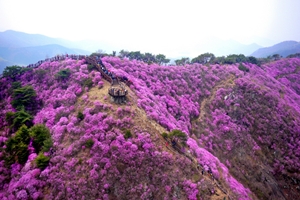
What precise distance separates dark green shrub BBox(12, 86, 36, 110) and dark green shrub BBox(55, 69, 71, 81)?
19.6 feet

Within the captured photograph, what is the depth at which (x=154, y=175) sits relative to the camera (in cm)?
2217

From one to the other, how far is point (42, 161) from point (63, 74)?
2191cm

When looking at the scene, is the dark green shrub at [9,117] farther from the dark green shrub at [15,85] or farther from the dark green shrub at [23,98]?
the dark green shrub at [15,85]

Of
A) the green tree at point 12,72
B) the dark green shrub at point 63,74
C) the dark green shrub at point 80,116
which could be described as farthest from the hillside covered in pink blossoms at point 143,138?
the green tree at point 12,72

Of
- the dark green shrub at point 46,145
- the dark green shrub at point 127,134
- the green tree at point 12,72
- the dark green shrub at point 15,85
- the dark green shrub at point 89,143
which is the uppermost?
the green tree at point 12,72

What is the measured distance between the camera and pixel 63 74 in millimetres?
37125

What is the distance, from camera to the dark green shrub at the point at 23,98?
32.9m

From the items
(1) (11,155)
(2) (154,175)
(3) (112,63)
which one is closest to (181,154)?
(2) (154,175)

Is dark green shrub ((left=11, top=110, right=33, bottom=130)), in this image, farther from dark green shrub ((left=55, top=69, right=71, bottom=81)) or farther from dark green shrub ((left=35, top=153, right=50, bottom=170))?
dark green shrub ((left=35, top=153, right=50, bottom=170))

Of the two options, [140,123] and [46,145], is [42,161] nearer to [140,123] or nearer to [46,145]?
[46,145]

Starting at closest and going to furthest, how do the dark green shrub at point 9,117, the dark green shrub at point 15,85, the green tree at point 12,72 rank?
the dark green shrub at point 9,117 → the dark green shrub at point 15,85 → the green tree at point 12,72

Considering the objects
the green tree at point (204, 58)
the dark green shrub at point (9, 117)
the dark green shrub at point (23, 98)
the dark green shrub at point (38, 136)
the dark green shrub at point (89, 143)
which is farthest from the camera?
the green tree at point (204, 58)

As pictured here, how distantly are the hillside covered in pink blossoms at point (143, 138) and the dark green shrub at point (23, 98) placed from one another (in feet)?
0.73

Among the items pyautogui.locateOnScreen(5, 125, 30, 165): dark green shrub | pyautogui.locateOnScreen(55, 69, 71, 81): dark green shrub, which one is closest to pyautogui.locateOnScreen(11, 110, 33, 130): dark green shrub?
pyautogui.locateOnScreen(5, 125, 30, 165): dark green shrub
